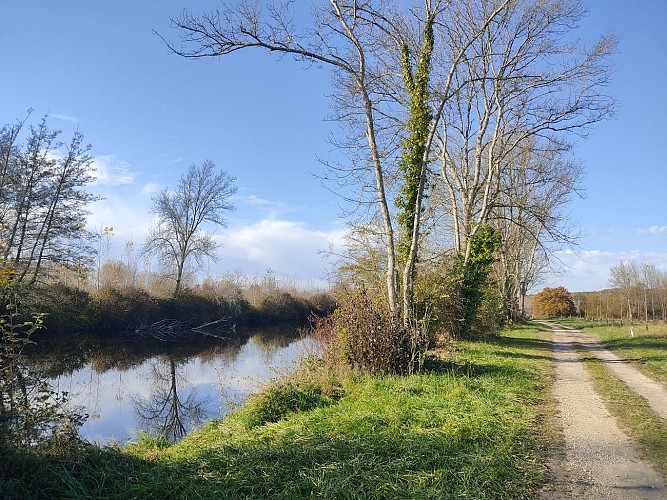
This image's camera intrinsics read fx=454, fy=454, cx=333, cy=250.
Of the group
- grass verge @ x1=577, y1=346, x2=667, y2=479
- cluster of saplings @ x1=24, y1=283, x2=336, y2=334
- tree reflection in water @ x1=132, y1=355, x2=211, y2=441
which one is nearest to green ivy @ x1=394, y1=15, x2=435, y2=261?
grass verge @ x1=577, y1=346, x2=667, y2=479

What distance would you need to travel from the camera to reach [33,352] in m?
19.6

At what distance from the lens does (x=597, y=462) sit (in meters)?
4.94

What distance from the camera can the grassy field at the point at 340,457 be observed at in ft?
13.6

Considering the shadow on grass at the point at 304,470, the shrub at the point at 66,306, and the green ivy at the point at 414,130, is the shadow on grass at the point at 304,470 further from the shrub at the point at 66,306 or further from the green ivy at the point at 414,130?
the shrub at the point at 66,306

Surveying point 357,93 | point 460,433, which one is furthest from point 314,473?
point 357,93

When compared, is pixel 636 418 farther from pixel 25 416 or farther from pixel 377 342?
pixel 25 416

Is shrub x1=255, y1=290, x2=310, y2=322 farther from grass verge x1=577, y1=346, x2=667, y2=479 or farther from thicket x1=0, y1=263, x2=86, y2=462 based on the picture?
thicket x1=0, y1=263, x2=86, y2=462

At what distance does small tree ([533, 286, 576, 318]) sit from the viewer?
192ft

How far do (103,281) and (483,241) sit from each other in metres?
25.5

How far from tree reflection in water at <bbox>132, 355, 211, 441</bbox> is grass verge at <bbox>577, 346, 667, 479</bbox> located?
7.16 metres

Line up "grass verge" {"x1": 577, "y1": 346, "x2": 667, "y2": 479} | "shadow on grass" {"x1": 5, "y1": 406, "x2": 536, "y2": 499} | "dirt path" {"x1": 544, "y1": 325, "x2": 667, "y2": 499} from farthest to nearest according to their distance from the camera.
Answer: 1. "grass verge" {"x1": 577, "y1": 346, "x2": 667, "y2": 479}
2. "dirt path" {"x1": 544, "y1": 325, "x2": 667, "y2": 499}
3. "shadow on grass" {"x1": 5, "y1": 406, "x2": 536, "y2": 499}

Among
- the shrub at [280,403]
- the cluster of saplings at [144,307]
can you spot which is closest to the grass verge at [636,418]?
the shrub at [280,403]

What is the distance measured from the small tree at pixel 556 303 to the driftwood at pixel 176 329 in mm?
42839

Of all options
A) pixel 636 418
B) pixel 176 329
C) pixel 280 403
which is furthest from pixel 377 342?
pixel 176 329
